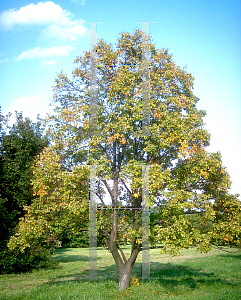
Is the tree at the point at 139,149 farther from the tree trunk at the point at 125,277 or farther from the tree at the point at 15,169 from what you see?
the tree at the point at 15,169

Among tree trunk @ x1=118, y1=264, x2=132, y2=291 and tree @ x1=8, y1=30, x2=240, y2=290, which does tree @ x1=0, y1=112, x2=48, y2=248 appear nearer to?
tree @ x1=8, y1=30, x2=240, y2=290

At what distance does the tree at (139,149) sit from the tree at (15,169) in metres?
6.38

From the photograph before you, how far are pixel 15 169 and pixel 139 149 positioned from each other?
9.47 meters

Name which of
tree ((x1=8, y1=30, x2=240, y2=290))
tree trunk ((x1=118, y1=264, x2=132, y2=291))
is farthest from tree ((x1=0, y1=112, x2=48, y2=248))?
tree trunk ((x1=118, y1=264, x2=132, y2=291))

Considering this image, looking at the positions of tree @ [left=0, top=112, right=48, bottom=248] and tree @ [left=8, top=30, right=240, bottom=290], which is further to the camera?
tree @ [left=0, top=112, right=48, bottom=248]

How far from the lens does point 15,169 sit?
17.4m

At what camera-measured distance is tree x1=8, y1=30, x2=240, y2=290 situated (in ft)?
34.3

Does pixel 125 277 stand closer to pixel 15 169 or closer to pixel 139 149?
pixel 139 149

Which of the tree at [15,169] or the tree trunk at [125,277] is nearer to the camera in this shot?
the tree trunk at [125,277]

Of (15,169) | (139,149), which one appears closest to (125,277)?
(139,149)

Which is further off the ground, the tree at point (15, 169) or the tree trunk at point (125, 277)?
the tree at point (15, 169)

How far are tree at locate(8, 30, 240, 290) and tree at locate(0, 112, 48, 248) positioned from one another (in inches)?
251

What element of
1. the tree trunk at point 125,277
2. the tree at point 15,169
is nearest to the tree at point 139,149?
the tree trunk at point 125,277

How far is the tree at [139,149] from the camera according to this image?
10.5 metres
